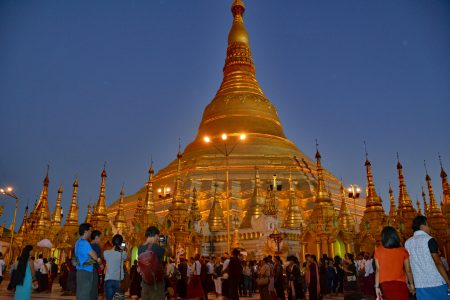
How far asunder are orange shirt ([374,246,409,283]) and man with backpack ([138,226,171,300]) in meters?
3.10

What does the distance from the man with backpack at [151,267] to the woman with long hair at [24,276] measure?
253cm

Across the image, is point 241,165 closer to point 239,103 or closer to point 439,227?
point 239,103

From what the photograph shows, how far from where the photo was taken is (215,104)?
44781 mm

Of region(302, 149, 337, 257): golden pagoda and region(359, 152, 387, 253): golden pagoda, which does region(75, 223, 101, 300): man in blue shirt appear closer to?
region(302, 149, 337, 257): golden pagoda

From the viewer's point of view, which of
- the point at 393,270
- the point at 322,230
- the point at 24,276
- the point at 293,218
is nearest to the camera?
the point at 393,270

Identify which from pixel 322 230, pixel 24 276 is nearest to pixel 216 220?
pixel 322 230

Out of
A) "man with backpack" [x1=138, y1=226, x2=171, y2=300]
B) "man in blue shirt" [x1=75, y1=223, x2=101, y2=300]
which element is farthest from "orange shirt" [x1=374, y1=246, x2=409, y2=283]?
"man in blue shirt" [x1=75, y1=223, x2=101, y2=300]

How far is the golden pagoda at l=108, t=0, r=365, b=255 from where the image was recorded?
28.8 meters

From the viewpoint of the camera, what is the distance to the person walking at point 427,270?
185 inches

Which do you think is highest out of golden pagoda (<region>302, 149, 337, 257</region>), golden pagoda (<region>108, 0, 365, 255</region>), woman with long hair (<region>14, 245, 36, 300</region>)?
golden pagoda (<region>108, 0, 365, 255</region>)

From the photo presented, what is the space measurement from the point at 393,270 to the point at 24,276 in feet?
20.2

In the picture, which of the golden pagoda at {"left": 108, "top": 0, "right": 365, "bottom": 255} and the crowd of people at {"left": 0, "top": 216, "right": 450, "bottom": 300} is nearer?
the crowd of people at {"left": 0, "top": 216, "right": 450, "bottom": 300}

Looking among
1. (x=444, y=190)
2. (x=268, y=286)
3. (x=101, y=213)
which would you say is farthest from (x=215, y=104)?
(x=268, y=286)

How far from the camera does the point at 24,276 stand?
6.89m
